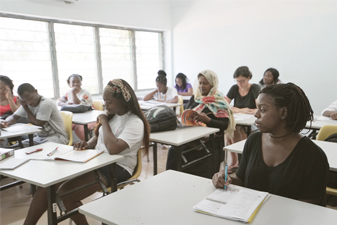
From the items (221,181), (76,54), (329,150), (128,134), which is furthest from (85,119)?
(329,150)

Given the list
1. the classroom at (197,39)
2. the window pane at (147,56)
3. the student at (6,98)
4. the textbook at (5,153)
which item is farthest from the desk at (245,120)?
the window pane at (147,56)

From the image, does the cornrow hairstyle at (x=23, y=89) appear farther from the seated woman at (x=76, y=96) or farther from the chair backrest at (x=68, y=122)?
the seated woman at (x=76, y=96)

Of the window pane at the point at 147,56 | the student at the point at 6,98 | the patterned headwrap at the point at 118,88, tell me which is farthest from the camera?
the window pane at the point at 147,56

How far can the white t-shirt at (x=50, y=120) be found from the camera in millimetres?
2982

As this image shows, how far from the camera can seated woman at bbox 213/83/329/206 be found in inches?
48.6

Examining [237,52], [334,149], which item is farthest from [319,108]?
[334,149]

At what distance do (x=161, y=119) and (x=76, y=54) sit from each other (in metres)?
3.49

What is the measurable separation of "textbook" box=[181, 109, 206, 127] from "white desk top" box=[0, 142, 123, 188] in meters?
0.99

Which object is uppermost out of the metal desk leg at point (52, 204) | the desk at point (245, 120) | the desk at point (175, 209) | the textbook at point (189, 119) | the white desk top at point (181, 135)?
the textbook at point (189, 119)

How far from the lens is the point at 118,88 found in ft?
6.65

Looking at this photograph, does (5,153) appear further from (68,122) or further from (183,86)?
(183,86)

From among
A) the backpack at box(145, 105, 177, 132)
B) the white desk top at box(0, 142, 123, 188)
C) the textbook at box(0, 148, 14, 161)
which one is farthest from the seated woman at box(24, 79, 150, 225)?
the backpack at box(145, 105, 177, 132)

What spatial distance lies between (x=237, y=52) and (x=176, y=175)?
4939 mm

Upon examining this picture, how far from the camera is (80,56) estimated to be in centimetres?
554
